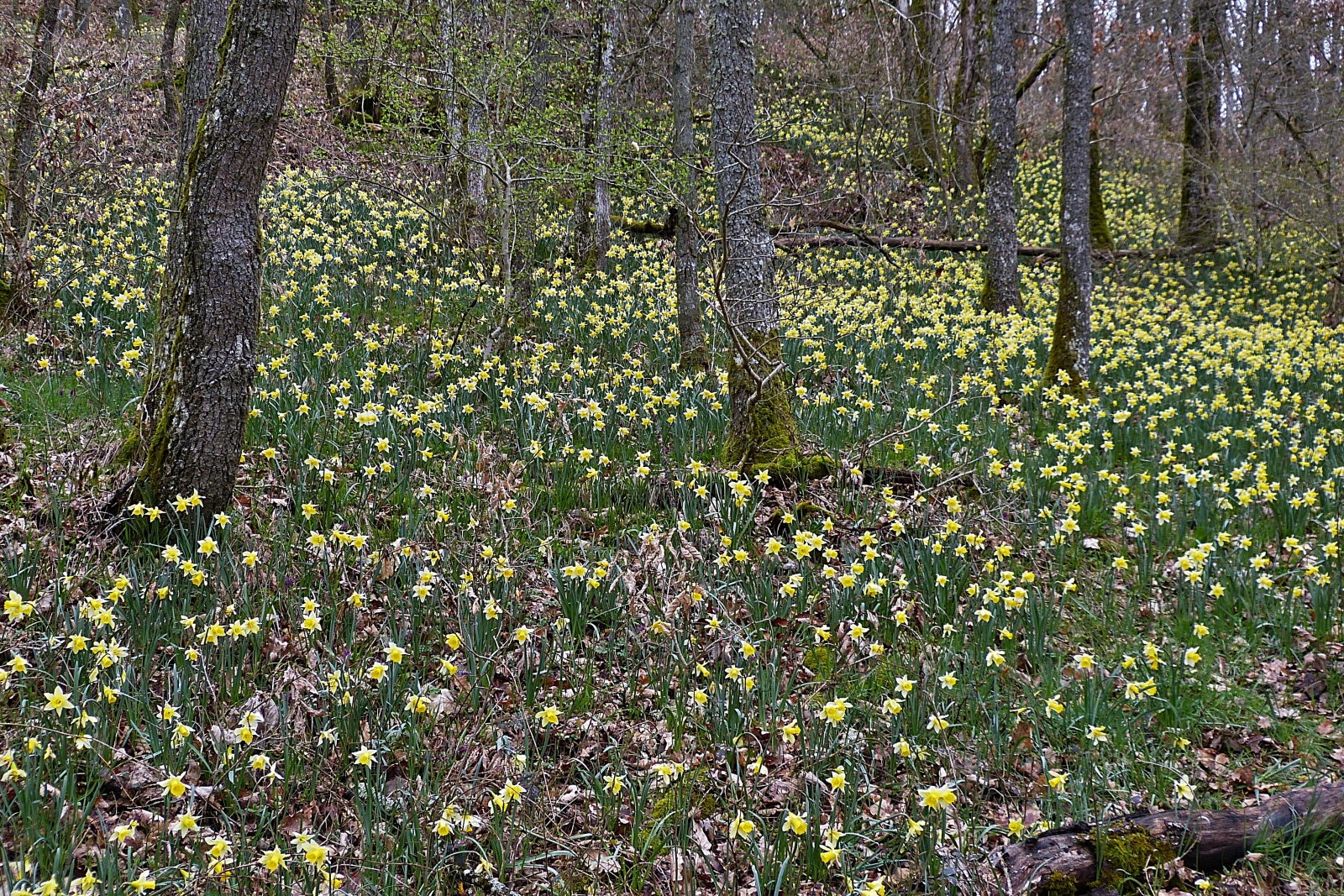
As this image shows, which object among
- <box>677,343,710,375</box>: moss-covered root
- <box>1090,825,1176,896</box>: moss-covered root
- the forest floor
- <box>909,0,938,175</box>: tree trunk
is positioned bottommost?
<box>1090,825,1176,896</box>: moss-covered root

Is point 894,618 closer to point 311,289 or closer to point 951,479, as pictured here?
point 951,479

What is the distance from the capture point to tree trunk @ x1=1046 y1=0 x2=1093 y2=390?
706cm

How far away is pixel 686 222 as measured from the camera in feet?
22.7

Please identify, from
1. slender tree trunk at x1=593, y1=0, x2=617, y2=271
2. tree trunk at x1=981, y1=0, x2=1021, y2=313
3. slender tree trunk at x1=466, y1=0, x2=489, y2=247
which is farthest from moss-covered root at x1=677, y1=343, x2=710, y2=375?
tree trunk at x1=981, y1=0, x2=1021, y2=313

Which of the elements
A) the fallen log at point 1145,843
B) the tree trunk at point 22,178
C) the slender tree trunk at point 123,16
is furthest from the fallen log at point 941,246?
the slender tree trunk at point 123,16

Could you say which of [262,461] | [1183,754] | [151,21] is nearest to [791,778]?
[1183,754]

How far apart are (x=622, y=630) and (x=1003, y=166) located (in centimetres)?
752

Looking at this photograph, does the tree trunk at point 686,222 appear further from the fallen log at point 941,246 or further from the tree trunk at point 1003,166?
the fallen log at point 941,246

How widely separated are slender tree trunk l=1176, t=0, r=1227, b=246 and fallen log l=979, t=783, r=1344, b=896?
42.6ft

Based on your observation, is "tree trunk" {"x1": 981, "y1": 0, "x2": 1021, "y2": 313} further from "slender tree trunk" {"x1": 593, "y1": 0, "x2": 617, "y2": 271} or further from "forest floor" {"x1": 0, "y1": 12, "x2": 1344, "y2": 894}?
"slender tree trunk" {"x1": 593, "y1": 0, "x2": 617, "y2": 271}

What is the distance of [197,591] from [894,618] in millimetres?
2654

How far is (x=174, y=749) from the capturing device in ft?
8.26

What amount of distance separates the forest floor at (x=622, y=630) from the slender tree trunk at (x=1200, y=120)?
338 inches

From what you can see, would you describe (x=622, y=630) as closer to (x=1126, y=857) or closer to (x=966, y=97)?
(x=1126, y=857)
